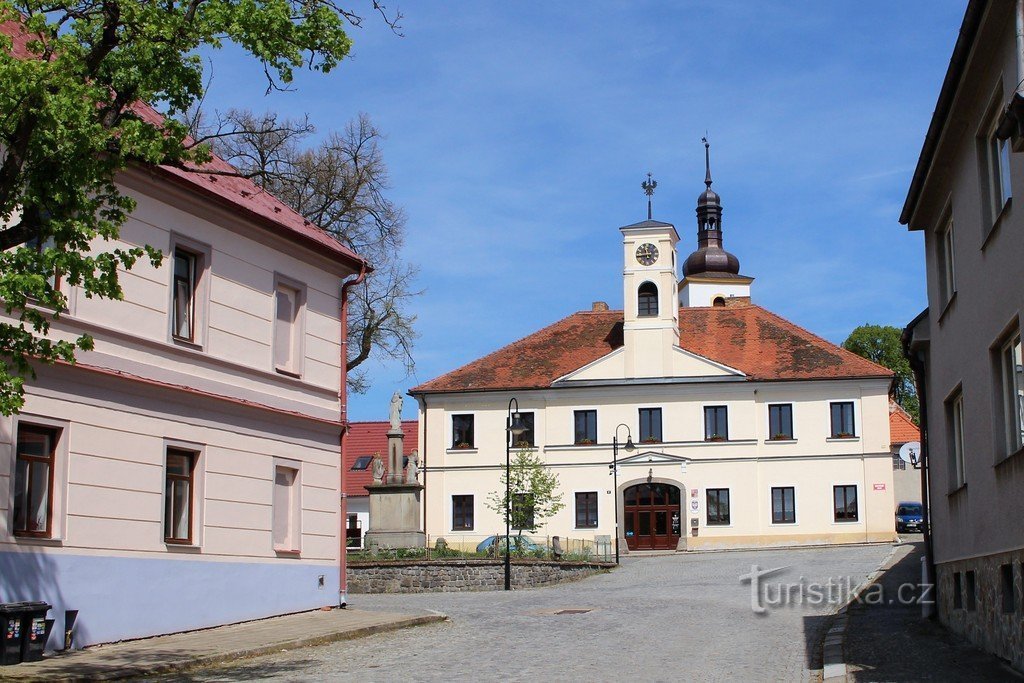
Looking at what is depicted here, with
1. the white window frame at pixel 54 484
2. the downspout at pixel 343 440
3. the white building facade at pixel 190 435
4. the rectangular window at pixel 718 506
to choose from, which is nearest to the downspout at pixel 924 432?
the downspout at pixel 343 440

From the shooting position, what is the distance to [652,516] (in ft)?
177

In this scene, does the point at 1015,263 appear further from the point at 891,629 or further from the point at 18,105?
the point at 18,105

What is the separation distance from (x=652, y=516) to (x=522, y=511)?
22.9ft

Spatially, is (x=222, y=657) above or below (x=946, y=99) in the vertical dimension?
below

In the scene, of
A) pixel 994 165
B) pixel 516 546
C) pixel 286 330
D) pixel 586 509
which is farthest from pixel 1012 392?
pixel 586 509

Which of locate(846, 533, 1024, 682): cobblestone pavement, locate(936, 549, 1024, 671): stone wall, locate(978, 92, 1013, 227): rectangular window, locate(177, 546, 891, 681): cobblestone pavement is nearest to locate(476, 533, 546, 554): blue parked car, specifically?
locate(177, 546, 891, 681): cobblestone pavement

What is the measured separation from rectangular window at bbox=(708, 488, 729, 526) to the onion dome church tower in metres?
27.8

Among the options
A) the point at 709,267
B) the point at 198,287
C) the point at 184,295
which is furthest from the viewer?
the point at 709,267

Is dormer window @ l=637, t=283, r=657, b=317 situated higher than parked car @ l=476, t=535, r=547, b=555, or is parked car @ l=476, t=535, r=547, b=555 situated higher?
dormer window @ l=637, t=283, r=657, b=317

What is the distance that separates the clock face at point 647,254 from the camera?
56.4 metres

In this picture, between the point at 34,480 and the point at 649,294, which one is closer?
the point at 34,480

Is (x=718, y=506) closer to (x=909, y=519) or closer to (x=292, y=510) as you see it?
(x=909, y=519)

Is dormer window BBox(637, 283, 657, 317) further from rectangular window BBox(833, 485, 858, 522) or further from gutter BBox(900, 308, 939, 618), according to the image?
gutter BBox(900, 308, 939, 618)

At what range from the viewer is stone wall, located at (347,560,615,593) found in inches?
1297
